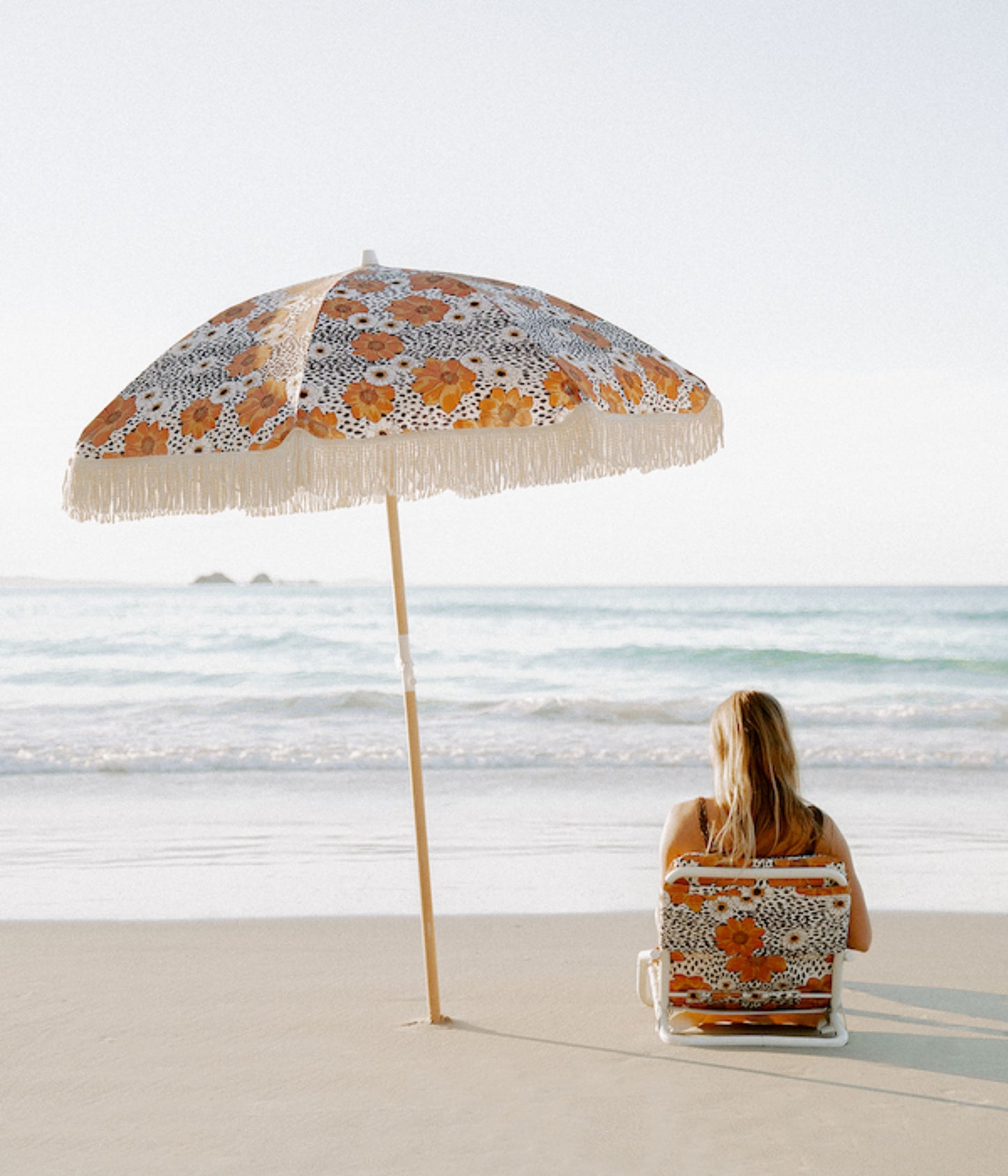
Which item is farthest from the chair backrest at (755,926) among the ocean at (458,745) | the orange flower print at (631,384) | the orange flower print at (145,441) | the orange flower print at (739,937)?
the ocean at (458,745)

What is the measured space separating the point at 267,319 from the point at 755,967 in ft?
7.87

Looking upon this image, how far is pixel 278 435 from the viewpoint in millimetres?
3238

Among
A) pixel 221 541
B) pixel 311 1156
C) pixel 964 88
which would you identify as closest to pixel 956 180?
pixel 964 88

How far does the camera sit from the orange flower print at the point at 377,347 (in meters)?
3.40

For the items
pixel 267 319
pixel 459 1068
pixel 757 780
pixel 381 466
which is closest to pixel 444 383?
pixel 381 466

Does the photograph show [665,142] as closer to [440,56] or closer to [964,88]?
[440,56]

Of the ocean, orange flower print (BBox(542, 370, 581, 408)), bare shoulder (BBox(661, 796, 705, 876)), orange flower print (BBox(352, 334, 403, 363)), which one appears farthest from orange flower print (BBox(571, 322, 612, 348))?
the ocean

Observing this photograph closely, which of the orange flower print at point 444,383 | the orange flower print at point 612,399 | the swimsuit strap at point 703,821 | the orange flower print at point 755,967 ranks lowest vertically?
the orange flower print at point 755,967

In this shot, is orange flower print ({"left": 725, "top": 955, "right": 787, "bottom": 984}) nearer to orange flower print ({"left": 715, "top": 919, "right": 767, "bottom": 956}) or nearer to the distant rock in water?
orange flower print ({"left": 715, "top": 919, "right": 767, "bottom": 956})

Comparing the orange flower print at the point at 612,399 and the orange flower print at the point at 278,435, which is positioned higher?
the orange flower print at the point at 612,399

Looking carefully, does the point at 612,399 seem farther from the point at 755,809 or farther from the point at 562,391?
the point at 755,809

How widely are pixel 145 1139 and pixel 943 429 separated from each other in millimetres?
29242

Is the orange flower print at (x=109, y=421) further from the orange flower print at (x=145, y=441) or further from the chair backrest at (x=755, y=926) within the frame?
the chair backrest at (x=755, y=926)

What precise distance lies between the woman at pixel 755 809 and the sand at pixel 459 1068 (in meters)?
0.55
